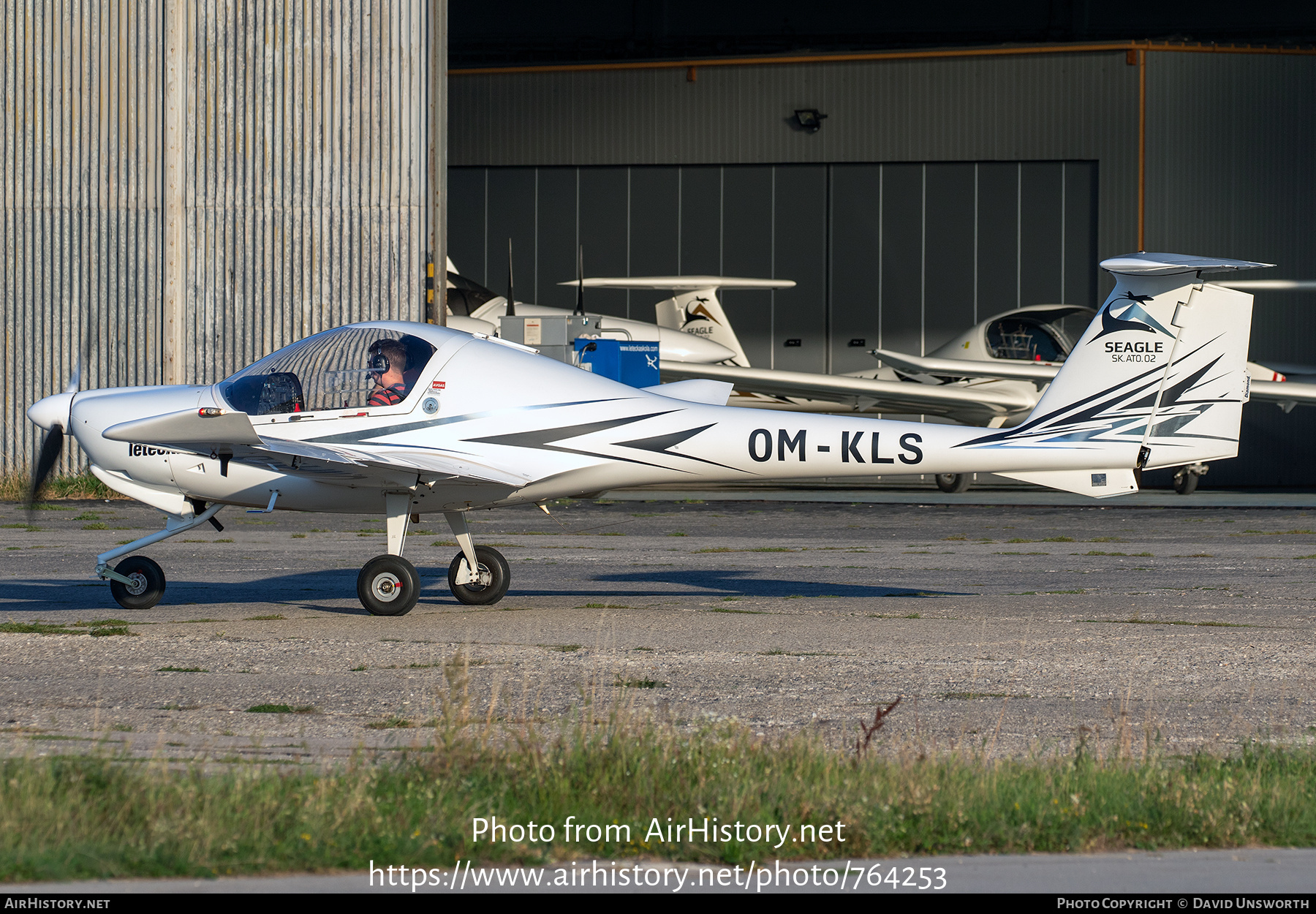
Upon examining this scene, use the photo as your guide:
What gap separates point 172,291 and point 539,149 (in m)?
10.2

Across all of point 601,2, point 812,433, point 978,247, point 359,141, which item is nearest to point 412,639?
point 812,433

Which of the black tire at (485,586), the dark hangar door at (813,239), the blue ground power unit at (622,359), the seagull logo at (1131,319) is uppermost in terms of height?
the dark hangar door at (813,239)

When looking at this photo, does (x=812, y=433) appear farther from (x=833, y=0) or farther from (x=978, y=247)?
(x=833, y=0)

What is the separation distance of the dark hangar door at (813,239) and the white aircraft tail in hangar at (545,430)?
1840 centimetres

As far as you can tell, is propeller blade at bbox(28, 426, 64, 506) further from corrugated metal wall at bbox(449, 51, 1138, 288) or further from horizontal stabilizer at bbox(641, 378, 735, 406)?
corrugated metal wall at bbox(449, 51, 1138, 288)

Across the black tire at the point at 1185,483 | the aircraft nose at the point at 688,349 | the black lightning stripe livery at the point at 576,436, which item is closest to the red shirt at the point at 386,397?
the black lightning stripe livery at the point at 576,436

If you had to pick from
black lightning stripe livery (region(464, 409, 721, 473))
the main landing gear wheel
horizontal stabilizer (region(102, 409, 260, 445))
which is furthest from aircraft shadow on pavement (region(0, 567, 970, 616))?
the main landing gear wheel

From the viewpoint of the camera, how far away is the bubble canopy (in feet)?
32.8

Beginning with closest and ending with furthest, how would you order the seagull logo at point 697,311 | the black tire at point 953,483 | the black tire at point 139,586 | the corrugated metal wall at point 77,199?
the black tire at point 139,586 < the corrugated metal wall at point 77,199 < the black tire at point 953,483 < the seagull logo at point 697,311

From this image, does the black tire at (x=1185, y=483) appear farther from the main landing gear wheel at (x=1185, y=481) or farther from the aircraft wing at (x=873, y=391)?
the aircraft wing at (x=873, y=391)

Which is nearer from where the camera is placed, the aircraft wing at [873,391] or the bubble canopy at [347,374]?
the bubble canopy at [347,374]

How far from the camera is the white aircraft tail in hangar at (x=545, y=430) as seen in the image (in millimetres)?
9602

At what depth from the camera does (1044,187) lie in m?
27.6

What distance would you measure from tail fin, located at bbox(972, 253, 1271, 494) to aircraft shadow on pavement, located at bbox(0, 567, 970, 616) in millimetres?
2252
